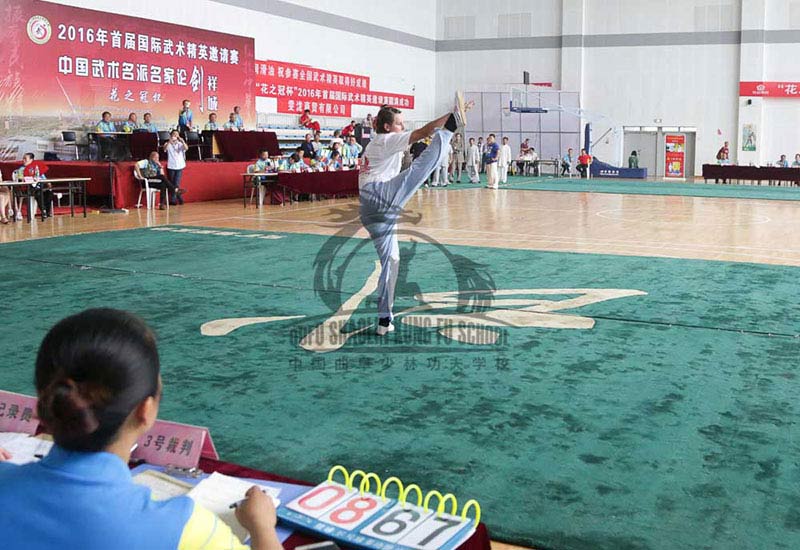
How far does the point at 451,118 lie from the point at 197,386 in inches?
101

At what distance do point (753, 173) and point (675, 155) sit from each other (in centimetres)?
771

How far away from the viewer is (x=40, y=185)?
16.7 m

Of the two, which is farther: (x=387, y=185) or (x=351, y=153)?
(x=351, y=153)

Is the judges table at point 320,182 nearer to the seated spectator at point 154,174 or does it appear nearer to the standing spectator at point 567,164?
the seated spectator at point 154,174

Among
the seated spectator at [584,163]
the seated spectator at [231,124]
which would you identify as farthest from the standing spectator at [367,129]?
the seated spectator at [584,163]

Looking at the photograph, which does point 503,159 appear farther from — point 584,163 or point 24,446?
point 24,446

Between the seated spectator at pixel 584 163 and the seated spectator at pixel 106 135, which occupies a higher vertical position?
the seated spectator at pixel 106 135

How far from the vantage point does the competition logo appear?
20.7m

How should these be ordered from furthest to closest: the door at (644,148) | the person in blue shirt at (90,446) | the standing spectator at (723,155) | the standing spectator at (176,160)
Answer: the door at (644,148)
the standing spectator at (723,155)
the standing spectator at (176,160)
the person in blue shirt at (90,446)

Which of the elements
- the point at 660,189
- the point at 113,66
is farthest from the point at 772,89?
the point at 113,66

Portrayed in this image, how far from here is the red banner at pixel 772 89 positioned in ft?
117

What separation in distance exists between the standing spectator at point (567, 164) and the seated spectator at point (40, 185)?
2502 centimetres

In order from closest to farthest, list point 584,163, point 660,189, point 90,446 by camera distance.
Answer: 1. point 90,446
2. point 660,189
3. point 584,163

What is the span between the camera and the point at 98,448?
1.70 metres
